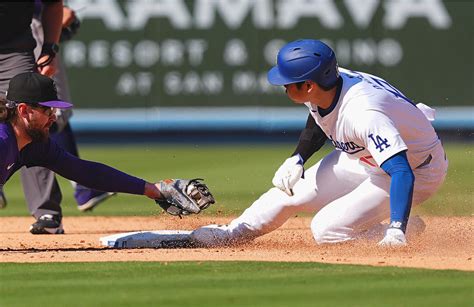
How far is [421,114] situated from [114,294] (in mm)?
2446

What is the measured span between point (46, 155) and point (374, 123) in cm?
177

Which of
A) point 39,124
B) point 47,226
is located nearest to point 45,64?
point 47,226

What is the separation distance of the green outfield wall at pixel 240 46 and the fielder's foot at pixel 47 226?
8.85 meters

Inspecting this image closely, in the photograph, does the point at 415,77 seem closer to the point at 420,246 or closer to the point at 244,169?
the point at 244,169

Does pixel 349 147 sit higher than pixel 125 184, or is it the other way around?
pixel 349 147

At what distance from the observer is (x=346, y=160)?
7.05m

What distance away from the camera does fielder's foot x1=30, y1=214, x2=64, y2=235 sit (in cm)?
790

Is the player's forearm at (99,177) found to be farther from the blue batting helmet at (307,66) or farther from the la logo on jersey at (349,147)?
the la logo on jersey at (349,147)

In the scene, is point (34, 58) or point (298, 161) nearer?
point (298, 161)

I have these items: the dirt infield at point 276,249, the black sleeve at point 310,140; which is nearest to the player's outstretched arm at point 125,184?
the dirt infield at point 276,249

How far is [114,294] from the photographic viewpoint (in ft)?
16.2

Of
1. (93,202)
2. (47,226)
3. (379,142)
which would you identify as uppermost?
(379,142)

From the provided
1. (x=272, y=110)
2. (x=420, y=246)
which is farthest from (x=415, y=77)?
(x=420, y=246)

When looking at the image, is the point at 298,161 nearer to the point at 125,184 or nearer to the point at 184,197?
the point at 184,197
